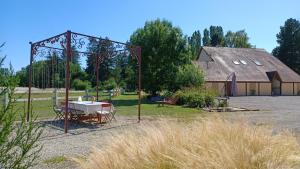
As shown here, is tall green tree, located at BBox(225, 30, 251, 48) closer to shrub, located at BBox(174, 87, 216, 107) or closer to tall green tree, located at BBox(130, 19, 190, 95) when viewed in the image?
tall green tree, located at BBox(130, 19, 190, 95)

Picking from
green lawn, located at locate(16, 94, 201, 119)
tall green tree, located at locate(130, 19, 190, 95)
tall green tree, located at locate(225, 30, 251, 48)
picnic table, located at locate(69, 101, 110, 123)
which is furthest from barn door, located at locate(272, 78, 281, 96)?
picnic table, located at locate(69, 101, 110, 123)

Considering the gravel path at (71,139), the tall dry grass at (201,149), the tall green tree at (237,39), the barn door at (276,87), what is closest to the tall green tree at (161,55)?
the gravel path at (71,139)

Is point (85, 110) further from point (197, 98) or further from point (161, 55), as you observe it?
point (161, 55)

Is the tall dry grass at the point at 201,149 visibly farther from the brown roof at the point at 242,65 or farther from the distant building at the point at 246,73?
the brown roof at the point at 242,65

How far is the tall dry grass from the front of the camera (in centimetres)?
448

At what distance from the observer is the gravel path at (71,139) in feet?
27.6

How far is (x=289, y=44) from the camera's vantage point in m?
69.1

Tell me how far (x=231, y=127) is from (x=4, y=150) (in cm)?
339

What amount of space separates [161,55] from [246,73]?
18598 millimetres

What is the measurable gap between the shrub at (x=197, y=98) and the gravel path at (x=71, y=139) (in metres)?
10.4

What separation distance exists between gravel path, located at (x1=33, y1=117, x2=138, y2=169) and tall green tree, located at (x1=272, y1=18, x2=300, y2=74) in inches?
2274

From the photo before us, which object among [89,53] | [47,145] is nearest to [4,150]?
[47,145]

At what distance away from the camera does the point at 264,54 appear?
5656 cm

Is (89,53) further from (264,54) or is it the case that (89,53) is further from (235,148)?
(264,54)
